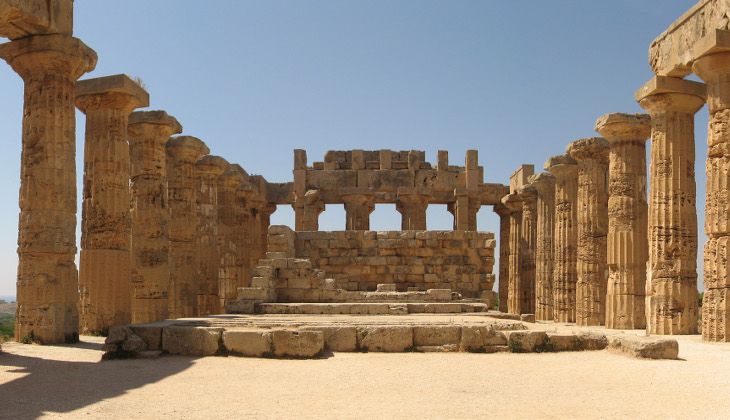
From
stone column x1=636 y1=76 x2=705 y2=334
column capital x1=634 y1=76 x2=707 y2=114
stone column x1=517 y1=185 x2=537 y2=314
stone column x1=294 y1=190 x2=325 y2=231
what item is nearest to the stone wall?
stone column x1=517 y1=185 x2=537 y2=314

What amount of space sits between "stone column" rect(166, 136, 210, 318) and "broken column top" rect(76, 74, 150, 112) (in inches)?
185

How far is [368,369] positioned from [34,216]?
6611 millimetres

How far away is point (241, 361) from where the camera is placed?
10.4 metres

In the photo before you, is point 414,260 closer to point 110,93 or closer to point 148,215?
point 148,215

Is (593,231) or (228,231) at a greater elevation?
(228,231)

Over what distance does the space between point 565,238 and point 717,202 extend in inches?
314

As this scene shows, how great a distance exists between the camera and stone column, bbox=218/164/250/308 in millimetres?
25625

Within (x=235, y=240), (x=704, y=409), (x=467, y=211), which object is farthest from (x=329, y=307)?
(x=467, y=211)

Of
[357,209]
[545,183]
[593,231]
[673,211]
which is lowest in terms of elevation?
[593,231]

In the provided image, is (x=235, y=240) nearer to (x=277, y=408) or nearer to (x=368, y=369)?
(x=368, y=369)

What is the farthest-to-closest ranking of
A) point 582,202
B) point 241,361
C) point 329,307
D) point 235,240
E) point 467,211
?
point 467,211, point 235,240, point 582,202, point 329,307, point 241,361

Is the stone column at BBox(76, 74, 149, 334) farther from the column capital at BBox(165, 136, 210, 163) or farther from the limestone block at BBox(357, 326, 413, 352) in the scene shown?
the limestone block at BBox(357, 326, 413, 352)

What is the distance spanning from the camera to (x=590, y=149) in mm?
19109

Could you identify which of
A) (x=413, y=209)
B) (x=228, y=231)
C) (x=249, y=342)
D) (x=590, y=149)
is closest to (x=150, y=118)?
(x=249, y=342)
